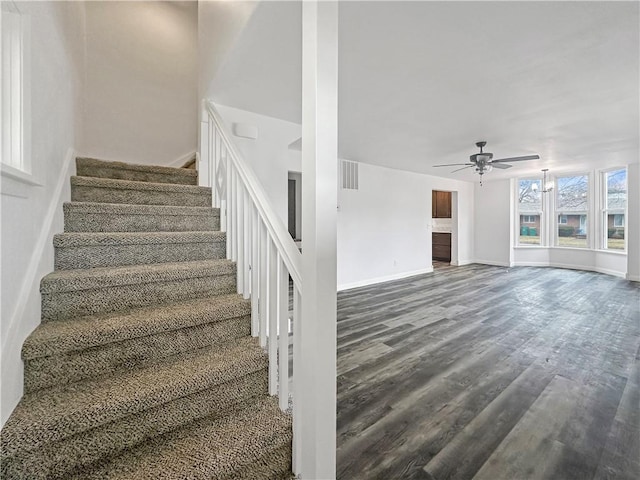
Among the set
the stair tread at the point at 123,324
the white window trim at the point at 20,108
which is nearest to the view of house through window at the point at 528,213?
the stair tread at the point at 123,324

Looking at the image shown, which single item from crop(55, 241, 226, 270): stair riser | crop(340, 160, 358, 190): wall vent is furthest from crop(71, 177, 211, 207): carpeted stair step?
crop(340, 160, 358, 190): wall vent

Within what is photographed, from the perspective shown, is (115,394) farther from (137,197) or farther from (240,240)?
(137,197)

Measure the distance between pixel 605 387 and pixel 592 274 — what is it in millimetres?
6145

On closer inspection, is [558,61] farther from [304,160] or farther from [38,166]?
[38,166]

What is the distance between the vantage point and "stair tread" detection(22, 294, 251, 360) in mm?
1198

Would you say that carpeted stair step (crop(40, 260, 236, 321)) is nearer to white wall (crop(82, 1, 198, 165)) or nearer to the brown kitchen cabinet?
white wall (crop(82, 1, 198, 165))

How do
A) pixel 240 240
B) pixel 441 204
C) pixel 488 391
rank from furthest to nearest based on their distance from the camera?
pixel 441 204, pixel 488 391, pixel 240 240

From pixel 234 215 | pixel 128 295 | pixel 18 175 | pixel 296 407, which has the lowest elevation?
pixel 296 407

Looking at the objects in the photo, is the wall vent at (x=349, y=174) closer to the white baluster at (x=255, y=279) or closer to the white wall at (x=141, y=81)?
the white wall at (x=141, y=81)

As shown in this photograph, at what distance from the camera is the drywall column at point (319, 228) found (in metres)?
1.04

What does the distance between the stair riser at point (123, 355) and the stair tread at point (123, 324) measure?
0.03 meters

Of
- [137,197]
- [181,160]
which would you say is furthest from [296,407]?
[181,160]

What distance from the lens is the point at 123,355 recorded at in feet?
4.38

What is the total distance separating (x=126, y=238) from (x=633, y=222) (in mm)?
8695
